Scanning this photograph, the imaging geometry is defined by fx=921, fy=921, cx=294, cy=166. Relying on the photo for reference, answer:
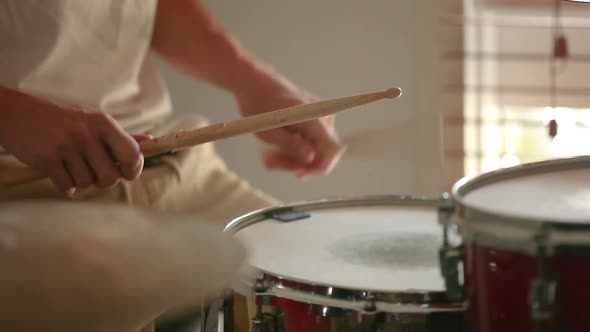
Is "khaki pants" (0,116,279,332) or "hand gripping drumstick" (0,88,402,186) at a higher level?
"hand gripping drumstick" (0,88,402,186)

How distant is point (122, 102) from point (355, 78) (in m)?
0.74

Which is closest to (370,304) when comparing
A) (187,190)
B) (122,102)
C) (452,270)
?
(452,270)

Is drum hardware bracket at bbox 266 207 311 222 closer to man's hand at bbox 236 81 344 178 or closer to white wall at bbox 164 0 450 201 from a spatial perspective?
man's hand at bbox 236 81 344 178

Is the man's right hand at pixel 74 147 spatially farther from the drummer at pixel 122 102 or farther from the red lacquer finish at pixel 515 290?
the red lacquer finish at pixel 515 290

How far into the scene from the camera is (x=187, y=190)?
1229 mm

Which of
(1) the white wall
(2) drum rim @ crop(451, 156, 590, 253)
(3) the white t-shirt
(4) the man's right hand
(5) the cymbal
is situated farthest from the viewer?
(1) the white wall

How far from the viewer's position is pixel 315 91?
1920 millimetres

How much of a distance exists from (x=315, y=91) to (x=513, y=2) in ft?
1.44

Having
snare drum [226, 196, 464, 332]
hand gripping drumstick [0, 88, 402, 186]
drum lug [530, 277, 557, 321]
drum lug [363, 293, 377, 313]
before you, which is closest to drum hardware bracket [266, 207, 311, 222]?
snare drum [226, 196, 464, 332]

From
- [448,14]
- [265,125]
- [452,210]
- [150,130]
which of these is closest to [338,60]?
[448,14]

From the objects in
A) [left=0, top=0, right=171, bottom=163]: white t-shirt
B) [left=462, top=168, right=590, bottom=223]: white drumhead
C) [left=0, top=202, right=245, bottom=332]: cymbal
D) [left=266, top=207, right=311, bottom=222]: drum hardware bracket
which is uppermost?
[left=0, top=0, right=171, bottom=163]: white t-shirt

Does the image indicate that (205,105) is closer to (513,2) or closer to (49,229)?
(513,2)

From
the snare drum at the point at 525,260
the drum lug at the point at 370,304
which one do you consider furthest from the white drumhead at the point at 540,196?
the drum lug at the point at 370,304

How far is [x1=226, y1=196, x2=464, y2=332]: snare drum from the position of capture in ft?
2.52
